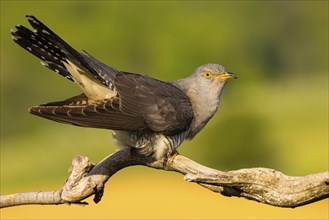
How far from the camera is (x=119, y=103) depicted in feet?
20.3

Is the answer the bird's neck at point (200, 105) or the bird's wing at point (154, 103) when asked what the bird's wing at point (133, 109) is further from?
the bird's neck at point (200, 105)

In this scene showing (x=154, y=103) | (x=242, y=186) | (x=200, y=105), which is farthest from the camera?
(x=200, y=105)

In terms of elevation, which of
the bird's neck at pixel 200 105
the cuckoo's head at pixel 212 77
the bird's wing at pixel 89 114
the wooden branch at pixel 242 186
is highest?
the cuckoo's head at pixel 212 77

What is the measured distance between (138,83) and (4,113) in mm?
18260

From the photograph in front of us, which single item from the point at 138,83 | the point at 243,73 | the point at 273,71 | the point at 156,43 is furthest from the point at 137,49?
the point at 138,83

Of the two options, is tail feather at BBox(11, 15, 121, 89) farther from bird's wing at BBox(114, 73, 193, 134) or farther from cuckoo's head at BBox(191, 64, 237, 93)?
cuckoo's head at BBox(191, 64, 237, 93)

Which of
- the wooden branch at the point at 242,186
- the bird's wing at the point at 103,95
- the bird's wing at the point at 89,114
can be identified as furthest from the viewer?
the bird's wing at the point at 103,95

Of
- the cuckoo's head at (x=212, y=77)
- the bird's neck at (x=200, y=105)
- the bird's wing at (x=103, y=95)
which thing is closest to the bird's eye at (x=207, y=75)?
the cuckoo's head at (x=212, y=77)

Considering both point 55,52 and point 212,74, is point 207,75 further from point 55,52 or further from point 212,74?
point 55,52

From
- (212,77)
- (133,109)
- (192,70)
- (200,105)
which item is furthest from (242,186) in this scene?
(192,70)

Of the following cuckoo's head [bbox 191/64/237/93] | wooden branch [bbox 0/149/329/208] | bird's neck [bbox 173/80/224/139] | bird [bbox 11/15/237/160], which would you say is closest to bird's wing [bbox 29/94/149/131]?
bird [bbox 11/15/237/160]

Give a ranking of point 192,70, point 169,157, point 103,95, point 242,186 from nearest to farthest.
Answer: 1. point 242,186
2. point 103,95
3. point 169,157
4. point 192,70

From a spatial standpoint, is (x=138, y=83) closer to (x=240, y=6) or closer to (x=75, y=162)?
(x=75, y=162)

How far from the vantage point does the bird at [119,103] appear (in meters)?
5.91
